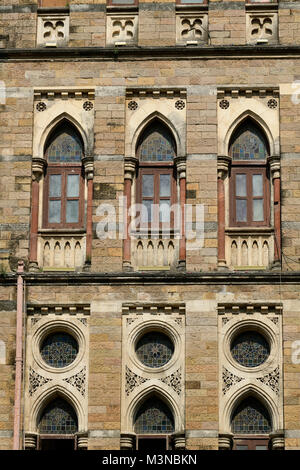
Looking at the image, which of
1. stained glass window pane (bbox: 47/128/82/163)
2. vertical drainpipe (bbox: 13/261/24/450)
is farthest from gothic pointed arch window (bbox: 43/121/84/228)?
vertical drainpipe (bbox: 13/261/24/450)

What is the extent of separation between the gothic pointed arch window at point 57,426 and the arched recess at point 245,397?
2.69m

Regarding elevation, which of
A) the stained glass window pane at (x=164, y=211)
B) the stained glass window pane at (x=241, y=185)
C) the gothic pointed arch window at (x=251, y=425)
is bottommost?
the gothic pointed arch window at (x=251, y=425)

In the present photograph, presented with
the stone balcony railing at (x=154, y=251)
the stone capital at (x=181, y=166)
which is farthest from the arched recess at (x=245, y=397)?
the stone capital at (x=181, y=166)

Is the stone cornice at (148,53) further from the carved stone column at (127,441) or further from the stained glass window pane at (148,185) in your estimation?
the carved stone column at (127,441)

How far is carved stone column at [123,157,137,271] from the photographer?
2575 centimetres

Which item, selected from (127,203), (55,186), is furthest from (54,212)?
(127,203)

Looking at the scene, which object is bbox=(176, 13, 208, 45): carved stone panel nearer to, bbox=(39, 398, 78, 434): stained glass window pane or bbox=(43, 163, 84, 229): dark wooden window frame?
bbox=(43, 163, 84, 229): dark wooden window frame

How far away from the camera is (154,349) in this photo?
25516 millimetres

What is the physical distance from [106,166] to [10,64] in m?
2.76

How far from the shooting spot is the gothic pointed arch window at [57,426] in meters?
25.1

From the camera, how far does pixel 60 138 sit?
2681 cm

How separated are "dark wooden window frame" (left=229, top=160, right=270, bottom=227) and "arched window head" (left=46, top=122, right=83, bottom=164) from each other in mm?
2916

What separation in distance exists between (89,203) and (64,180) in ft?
2.65

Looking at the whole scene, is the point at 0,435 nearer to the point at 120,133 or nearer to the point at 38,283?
the point at 38,283
